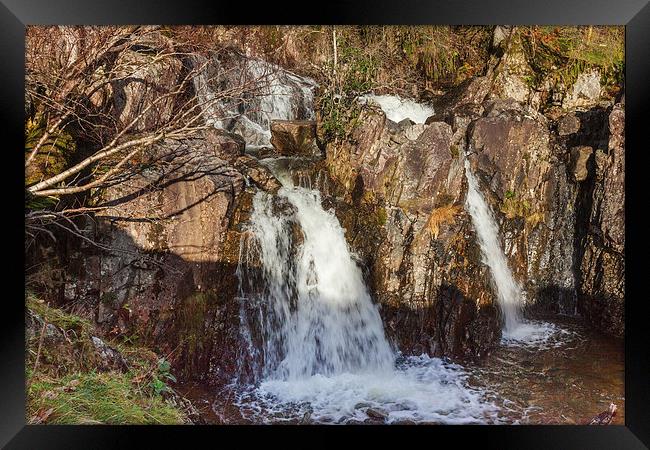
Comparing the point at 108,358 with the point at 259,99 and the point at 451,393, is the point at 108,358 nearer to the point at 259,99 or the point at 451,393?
the point at 451,393

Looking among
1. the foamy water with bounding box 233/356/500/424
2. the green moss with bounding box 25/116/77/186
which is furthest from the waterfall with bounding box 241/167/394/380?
the green moss with bounding box 25/116/77/186

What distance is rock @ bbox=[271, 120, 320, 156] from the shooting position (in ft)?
16.0

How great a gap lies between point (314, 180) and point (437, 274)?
1653mm

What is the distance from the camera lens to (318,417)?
3.52 meters

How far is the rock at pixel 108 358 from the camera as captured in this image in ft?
9.68

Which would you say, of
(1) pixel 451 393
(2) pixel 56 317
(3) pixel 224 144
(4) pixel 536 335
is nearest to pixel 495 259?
A: (4) pixel 536 335

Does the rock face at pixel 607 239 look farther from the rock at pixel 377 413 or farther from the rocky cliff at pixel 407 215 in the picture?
the rock at pixel 377 413

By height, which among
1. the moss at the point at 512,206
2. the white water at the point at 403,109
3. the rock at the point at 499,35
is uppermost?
the rock at the point at 499,35

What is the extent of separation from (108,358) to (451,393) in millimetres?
2895

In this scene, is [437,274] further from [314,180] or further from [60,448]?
[60,448]

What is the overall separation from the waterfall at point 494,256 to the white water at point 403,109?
0.98 metres

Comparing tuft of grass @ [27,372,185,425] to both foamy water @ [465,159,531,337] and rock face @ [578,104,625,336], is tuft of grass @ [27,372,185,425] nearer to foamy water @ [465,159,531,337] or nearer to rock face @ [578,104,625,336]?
foamy water @ [465,159,531,337]

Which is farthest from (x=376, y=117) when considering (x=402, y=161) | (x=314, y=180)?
(x=314, y=180)

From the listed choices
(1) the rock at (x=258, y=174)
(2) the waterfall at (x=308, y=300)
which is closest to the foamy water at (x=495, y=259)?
(2) the waterfall at (x=308, y=300)
